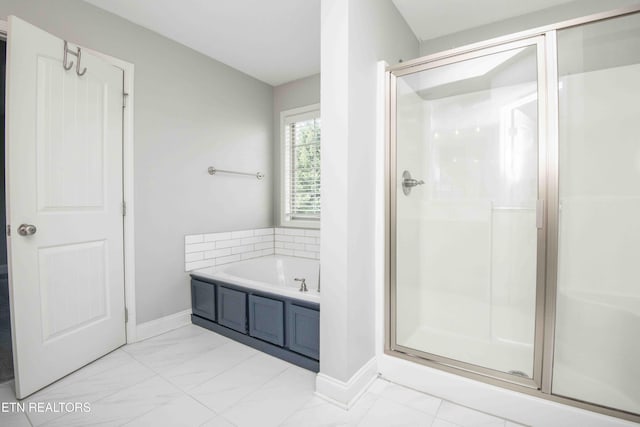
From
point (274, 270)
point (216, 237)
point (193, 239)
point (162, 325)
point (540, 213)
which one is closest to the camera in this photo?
point (540, 213)

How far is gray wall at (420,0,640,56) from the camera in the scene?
1.97 meters

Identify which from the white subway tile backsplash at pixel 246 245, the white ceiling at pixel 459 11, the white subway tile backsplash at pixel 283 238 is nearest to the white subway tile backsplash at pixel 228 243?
the white subway tile backsplash at pixel 246 245

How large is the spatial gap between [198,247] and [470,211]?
7.74 feet

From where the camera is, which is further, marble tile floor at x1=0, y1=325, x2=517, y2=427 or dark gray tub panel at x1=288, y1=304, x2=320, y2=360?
dark gray tub panel at x1=288, y1=304, x2=320, y2=360

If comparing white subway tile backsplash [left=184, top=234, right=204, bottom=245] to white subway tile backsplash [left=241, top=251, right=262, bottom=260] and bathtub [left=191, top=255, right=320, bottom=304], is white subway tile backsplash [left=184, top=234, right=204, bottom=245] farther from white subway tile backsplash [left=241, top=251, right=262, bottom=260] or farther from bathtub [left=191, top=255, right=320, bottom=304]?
white subway tile backsplash [left=241, top=251, right=262, bottom=260]

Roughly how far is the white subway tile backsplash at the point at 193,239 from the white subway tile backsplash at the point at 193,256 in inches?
4.3

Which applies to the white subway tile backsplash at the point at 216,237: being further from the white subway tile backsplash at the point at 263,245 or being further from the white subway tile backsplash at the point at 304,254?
the white subway tile backsplash at the point at 304,254

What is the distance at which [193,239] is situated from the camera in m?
2.76

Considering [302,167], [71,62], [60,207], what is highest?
[71,62]

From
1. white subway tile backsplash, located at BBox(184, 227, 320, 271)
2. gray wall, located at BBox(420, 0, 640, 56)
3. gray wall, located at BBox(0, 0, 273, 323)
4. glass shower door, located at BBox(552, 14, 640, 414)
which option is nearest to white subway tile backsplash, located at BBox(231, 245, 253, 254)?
white subway tile backsplash, located at BBox(184, 227, 320, 271)

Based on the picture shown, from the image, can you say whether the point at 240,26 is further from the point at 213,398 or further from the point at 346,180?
the point at 213,398

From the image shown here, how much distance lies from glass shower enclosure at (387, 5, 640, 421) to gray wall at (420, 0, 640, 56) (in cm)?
61

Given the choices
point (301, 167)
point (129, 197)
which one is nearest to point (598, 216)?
point (301, 167)

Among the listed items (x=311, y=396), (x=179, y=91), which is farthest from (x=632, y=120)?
(x=179, y=91)
